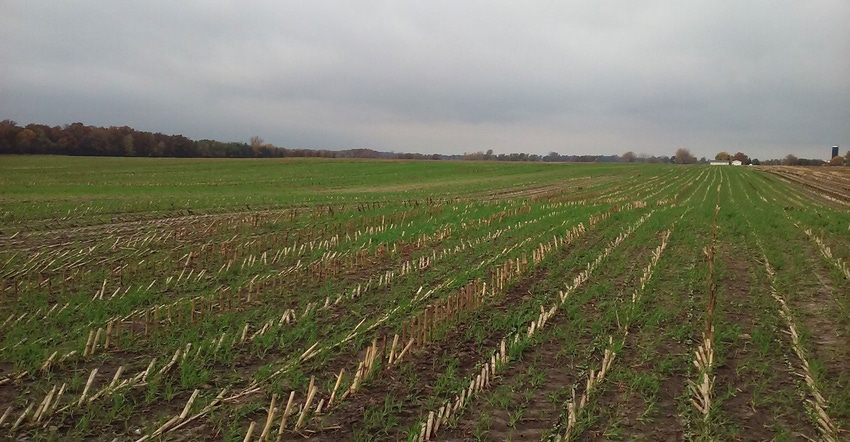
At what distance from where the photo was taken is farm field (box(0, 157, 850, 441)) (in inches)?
186

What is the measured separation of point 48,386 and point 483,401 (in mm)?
4430

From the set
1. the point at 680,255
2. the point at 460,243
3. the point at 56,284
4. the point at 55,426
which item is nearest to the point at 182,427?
the point at 55,426

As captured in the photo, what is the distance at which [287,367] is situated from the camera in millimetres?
5723

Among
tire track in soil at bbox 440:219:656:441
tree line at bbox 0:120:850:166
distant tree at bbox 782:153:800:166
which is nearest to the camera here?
tire track in soil at bbox 440:219:656:441

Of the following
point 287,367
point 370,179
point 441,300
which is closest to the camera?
point 287,367

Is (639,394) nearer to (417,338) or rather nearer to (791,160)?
(417,338)

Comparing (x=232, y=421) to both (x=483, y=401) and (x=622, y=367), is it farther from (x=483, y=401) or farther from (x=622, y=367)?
(x=622, y=367)

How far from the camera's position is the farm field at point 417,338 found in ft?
15.5

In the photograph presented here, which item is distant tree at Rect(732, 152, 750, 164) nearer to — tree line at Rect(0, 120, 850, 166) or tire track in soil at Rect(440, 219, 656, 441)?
tree line at Rect(0, 120, 850, 166)

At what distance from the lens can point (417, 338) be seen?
659 cm

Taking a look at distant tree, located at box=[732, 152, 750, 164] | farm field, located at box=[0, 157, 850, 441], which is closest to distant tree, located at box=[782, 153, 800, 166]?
distant tree, located at box=[732, 152, 750, 164]

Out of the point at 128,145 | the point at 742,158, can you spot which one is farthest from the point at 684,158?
the point at 128,145

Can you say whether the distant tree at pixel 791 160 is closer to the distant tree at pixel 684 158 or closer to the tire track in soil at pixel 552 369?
the distant tree at pixel 684 158

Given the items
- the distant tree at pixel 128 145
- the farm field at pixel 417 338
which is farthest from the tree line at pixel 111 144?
the farm field at pixel 417 338
